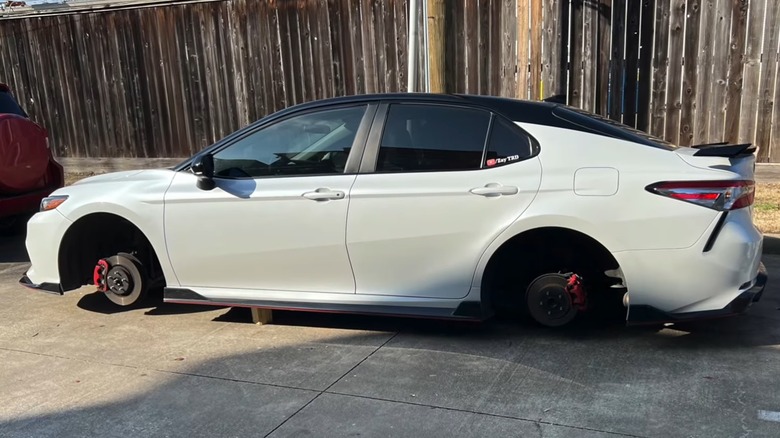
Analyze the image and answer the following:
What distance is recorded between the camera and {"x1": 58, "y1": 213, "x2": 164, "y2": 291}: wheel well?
16.7ft

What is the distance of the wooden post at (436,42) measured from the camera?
584 cm

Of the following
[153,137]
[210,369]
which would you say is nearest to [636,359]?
[210,369]

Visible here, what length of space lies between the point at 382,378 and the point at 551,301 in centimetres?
121

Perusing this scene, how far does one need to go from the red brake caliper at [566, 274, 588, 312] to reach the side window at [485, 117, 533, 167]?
832 mm

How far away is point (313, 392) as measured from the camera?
371 cm

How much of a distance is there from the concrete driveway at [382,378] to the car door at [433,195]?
522 millimetres

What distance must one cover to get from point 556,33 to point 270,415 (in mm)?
6260

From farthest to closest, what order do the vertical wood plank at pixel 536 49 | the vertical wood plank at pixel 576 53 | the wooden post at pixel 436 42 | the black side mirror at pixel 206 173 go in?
the vertical wood plank at pixel 536 49 < the vertical wood plank at pixel 576 53 < the wooden post at pixel 436 42 < the black side mirror at pixel 206 173

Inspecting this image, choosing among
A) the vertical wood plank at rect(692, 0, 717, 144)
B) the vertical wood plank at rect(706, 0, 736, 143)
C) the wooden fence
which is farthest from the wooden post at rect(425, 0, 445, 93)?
the vertical wood plank at rect(706, 0, 736, 143)

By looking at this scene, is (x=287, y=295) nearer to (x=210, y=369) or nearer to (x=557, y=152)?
(x=210, y=369)

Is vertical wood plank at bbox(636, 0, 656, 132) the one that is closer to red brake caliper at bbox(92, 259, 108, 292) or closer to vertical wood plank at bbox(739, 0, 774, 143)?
vertical wood plank at bbox(739, 0, 774, 143)

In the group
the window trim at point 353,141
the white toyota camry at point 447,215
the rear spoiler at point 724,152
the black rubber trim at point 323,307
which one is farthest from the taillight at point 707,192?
the window trim at point 353,141

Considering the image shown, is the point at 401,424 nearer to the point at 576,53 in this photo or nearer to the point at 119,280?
the point at 119,280

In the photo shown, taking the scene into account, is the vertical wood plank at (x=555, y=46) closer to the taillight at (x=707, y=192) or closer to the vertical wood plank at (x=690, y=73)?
the vertical wood plank at (x=690, y=73)
